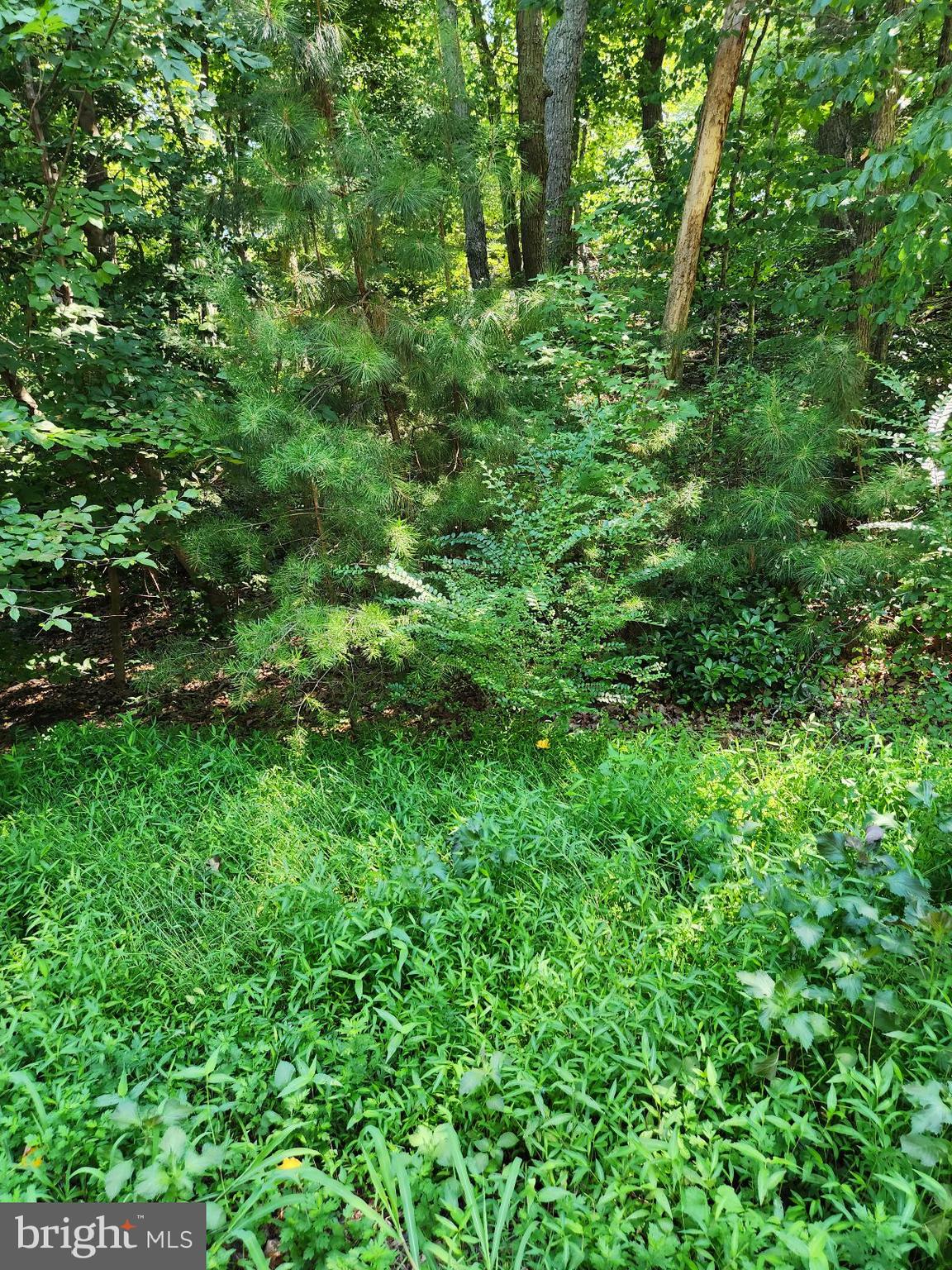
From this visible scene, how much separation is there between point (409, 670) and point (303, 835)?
1.24 meters

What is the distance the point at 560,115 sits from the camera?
5.09 m

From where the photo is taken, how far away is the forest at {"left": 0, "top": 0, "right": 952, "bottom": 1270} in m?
1.42

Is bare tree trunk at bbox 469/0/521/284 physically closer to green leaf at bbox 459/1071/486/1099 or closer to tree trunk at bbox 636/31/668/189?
tree trunk at bbox 636/31/668/189

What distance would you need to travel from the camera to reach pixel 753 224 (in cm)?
424

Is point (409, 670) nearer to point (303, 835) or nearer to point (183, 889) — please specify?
point (303, 835)

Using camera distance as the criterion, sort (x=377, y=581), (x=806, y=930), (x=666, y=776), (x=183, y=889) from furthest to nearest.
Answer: (x=377, y=581) < (x=666, y=776) < (x=183, y=889) < (x=806, y=930)

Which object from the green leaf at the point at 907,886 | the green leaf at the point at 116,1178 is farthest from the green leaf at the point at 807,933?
the green leaf at the point at 116,1178

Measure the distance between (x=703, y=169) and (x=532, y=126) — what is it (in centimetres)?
168

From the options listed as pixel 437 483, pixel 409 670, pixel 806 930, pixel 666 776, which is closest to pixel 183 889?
pixel 409 670

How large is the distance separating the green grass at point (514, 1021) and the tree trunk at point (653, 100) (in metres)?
4.92

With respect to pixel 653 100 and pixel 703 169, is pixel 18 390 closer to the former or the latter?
pixel 703 169

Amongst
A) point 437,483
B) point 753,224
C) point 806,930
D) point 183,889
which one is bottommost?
point 183,889

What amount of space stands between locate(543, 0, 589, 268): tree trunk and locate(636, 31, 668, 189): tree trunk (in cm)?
58

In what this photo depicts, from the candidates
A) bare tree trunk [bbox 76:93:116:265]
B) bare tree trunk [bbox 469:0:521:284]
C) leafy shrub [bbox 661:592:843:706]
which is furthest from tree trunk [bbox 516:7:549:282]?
leafy shrub [bbox 661:592:843:706]
